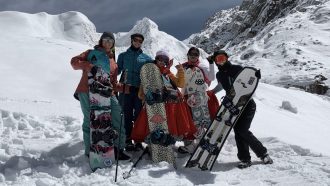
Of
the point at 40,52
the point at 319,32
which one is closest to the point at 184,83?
the point at 40,52

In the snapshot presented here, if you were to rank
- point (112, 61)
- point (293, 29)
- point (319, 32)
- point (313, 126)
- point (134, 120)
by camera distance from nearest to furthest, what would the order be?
point (112, 61), point (134, 120), point (313, 126), point (319, 32), point (293, 29)

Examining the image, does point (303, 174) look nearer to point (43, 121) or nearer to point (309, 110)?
point (43, 121)

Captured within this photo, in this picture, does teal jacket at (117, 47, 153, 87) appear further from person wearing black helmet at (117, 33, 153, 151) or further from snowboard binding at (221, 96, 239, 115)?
snowboard binding at (221, 96, 239, 115)

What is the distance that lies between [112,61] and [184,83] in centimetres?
A: 126

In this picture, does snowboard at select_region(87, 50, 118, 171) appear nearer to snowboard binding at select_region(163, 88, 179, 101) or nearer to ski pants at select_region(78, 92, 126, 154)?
ski pants at select_region(78, 92, 126, 154)

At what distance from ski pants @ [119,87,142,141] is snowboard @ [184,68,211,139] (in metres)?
1.02

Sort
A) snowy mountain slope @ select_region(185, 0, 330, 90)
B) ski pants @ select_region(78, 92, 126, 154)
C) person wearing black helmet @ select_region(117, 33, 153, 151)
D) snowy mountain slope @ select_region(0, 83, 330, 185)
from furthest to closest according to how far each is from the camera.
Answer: snowy mountain slope @ select_region(185, 0, 330, 90) → person wearing black helmet @ select_region(117, 33, 153, 151) → ski pants @ select_region(78, 92, 126, 154) → snowy mountain slope @ select_region(0, 83, 330, 185)

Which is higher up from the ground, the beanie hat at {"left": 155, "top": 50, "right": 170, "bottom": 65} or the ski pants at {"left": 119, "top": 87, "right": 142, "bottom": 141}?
the beanie hat at {"left": 155, "top": 50, "right": 170, "bottom": 65}

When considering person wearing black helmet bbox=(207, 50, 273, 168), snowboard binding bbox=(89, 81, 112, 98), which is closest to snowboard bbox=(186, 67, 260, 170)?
person wearing black helmet bbox=(207, 50, 273, 168)

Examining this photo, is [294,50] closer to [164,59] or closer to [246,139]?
[246,139]

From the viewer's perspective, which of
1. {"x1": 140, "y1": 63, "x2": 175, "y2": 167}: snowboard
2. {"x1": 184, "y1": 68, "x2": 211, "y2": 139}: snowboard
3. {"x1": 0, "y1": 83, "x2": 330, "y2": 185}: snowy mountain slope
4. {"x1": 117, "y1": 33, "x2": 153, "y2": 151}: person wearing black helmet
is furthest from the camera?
{"x1": 184, "y1": 68, "x2": 211, "y2": 139}: snowboard

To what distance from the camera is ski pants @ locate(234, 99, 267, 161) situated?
7.39 metres

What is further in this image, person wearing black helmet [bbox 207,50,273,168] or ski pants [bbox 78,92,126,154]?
person wearing black helmet [bbox 207,50,273,168]

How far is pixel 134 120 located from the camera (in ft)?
25.2
